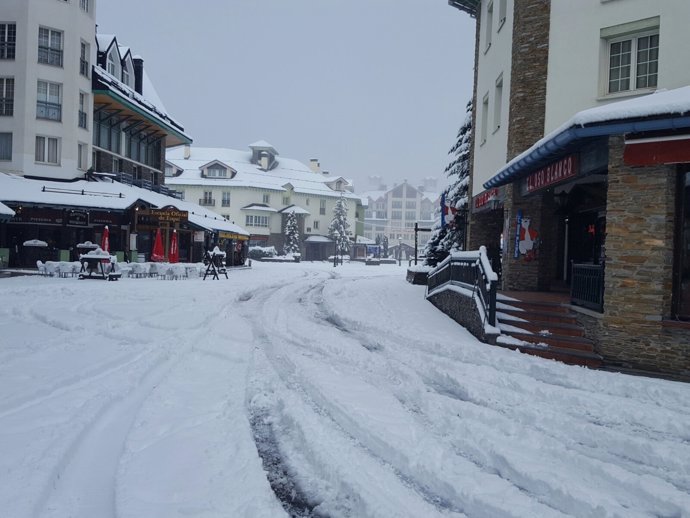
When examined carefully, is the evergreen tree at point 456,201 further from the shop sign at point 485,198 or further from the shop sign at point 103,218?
the shop sign at point 103,218

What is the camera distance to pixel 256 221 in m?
64.6

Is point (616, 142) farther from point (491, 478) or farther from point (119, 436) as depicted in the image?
point (119, 436)

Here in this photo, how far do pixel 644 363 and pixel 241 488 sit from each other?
24.1ft

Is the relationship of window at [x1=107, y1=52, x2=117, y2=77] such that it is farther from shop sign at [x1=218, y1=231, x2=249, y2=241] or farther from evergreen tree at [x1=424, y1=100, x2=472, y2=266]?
evergreen tree at [x1=424, y1=100, x2=472, y2=266]

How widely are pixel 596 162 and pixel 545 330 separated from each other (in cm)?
330

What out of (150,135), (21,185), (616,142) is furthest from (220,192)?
(616,142)

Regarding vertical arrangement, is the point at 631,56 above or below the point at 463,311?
above

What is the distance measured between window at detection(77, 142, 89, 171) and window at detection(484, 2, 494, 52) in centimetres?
Result: 2260

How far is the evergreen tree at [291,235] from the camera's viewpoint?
204 feet

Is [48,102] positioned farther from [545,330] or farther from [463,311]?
[545,330]

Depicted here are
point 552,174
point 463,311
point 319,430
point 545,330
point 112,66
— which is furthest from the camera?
point 112,66

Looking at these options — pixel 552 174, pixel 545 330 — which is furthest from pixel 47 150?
A: pixel 545 330

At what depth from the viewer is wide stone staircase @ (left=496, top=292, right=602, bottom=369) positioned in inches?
341

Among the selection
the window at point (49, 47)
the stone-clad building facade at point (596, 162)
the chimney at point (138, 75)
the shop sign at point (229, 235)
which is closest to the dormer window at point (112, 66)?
the chimney at point (138, 75)
